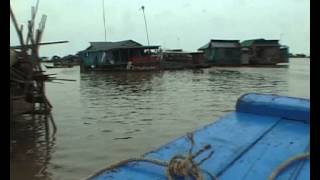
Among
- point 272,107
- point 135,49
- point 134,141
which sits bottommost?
point 134,141

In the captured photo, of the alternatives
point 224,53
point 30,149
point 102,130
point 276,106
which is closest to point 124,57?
point 224,53

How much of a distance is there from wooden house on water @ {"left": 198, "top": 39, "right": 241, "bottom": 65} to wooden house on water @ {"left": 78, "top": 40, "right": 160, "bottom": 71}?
8.53 m

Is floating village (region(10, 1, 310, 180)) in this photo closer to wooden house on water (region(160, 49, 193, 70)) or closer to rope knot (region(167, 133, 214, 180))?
rope knot (region(167, 133, 214, 180))

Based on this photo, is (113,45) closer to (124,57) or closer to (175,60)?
(124,57)

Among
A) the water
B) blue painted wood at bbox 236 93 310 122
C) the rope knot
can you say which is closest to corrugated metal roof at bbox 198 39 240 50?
the water

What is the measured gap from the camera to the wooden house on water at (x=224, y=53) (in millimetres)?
43844

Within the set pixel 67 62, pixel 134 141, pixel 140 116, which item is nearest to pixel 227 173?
pixel 134 141

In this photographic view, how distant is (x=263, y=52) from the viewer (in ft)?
148

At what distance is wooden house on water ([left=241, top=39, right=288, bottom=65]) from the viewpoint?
44219 mm

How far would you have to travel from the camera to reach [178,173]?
266cm

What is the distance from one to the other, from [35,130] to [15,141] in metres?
1.12

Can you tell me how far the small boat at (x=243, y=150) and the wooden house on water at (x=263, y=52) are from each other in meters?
40.2

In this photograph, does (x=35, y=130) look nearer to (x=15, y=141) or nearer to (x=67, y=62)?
(x=15, y=141)

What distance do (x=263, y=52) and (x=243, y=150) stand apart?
141ft
